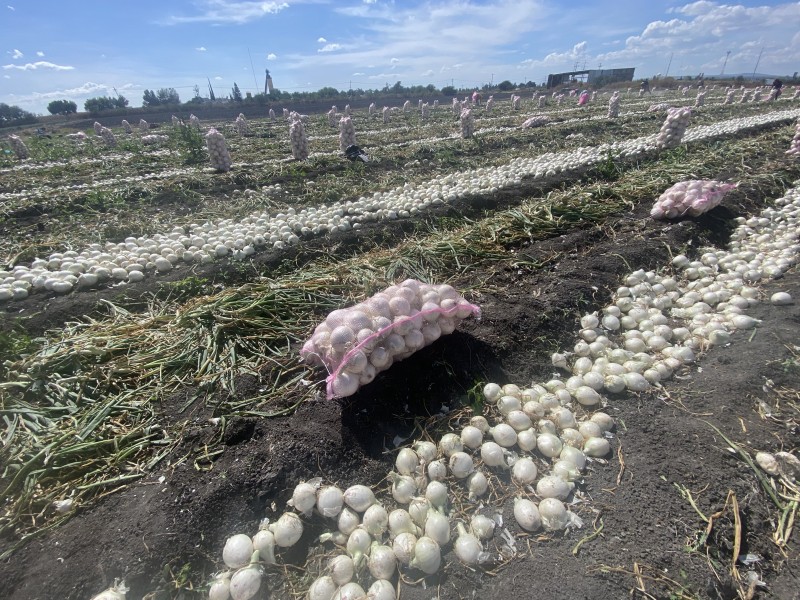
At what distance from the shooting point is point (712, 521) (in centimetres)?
184

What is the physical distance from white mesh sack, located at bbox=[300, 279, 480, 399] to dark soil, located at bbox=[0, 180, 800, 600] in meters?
0.27

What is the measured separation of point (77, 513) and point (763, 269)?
6.32 metres

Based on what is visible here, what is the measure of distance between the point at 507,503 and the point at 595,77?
79.4m

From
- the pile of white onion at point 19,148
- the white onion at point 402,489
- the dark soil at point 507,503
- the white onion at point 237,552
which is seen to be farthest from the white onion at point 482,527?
the pile of white onion at point 19,148

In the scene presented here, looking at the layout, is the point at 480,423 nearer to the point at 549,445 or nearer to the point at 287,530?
the point at 549,445

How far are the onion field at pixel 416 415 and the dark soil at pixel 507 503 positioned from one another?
0.01 metres

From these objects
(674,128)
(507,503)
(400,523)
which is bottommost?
(507,503)

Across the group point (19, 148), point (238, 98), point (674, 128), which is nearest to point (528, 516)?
point (674, 128)

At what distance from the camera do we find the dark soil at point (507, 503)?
1.74 meters

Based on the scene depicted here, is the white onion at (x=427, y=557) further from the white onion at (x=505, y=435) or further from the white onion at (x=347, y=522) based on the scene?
the white onion at (x=505, y=435)

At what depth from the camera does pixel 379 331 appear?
97.2 inches

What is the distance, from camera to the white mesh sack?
93.4 inches

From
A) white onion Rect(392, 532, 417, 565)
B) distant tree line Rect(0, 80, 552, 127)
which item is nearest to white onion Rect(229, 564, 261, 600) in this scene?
white onion Rect(392, 532, 417, 565)

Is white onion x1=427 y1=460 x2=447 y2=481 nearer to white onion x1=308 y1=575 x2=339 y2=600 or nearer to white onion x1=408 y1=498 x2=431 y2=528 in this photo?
white onion x1=408 y1=498 x2=431 y2=528
